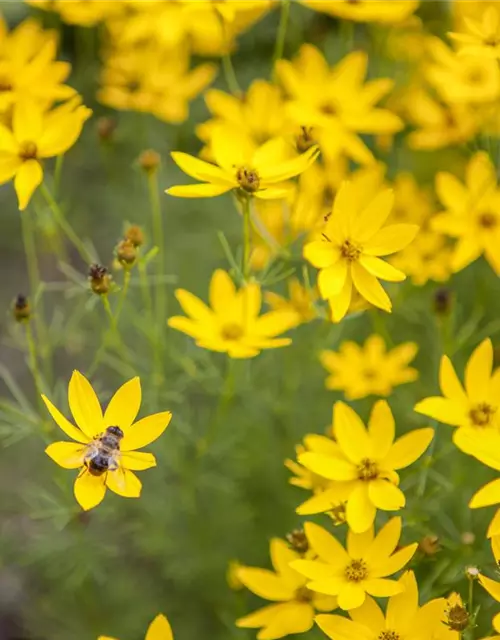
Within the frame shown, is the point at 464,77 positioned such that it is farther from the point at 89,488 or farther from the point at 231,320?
the point at 89,488

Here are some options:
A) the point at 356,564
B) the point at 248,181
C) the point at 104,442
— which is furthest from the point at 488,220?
the point at 104,442

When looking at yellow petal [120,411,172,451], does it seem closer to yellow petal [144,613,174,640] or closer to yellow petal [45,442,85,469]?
yellow petal [45,442,85,469]

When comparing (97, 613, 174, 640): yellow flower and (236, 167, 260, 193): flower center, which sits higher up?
(236, 167, 260, 193): flower center

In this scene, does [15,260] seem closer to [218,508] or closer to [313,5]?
[218,508]

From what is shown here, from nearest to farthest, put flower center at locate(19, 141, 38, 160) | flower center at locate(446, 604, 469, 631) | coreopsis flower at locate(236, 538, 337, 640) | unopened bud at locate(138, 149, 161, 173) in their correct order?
flower center at locate(446, 604, 469, 631) → coreopsis flower at locate(236, 538, 337, 640) → flower center at locate(19, 141, 38, 160) → unopened bud at locate(138, 149, 161, 173)

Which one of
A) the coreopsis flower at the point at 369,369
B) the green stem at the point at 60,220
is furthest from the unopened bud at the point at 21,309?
the coreopsis flower at the point at 369,369

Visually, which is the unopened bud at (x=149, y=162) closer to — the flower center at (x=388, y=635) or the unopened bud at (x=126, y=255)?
the unopened bud at (x=126, y=255)

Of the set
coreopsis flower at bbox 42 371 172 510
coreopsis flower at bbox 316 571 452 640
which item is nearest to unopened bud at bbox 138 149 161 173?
coreopsis flower at bbox 42 371 172 510
